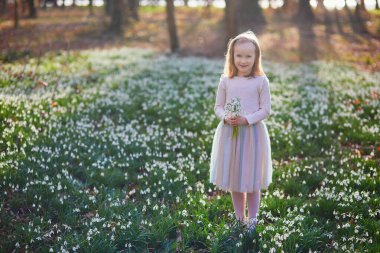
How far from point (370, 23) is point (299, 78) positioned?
2939 centimetres

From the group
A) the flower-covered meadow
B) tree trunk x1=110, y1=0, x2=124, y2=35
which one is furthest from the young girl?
tree trunk x1=110, y1=0, x2=124, y2=35

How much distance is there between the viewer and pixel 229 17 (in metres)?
22.3

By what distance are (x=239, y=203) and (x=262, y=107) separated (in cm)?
151

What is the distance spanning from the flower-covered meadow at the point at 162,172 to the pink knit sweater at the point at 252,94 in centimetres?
164

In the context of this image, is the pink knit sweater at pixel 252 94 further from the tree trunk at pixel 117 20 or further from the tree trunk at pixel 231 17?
the tree trunk at pixel 117 20

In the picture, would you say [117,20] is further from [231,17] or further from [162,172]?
[162,172]

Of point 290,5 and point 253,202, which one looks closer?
point 253,202

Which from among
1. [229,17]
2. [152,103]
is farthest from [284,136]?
[229,17]

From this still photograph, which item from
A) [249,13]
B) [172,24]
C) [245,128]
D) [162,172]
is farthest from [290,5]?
[245,128]

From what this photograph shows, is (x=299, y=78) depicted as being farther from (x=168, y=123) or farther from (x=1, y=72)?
(x=1, y=72)

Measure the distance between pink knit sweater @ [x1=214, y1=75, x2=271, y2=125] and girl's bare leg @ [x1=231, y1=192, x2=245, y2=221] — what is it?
1188 mm

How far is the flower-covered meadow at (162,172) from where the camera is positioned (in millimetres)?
5207

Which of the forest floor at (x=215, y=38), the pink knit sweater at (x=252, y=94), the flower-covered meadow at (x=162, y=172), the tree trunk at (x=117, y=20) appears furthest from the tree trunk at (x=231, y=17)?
the pink knit sweater at (x=252, y=94)

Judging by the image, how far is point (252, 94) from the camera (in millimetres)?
5289
